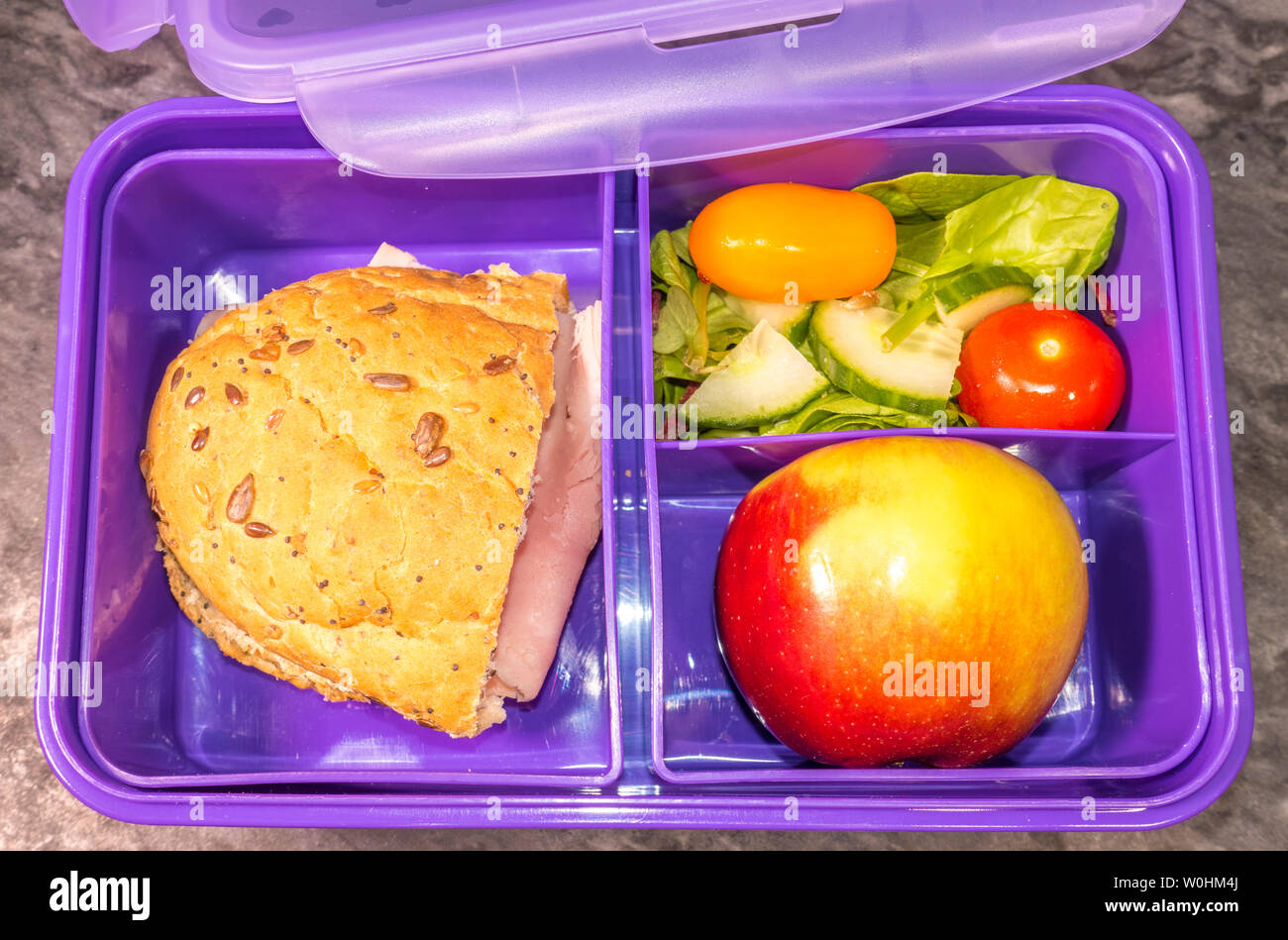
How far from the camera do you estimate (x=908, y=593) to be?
0.97 metres

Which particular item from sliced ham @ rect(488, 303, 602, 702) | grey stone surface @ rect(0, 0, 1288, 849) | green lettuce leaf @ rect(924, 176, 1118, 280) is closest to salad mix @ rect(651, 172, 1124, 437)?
green lettuce leaf @ rect(924, 176, 1118, 280)

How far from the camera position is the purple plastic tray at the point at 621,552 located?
1.08 m

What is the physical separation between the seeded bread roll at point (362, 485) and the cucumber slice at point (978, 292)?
21.3 inches

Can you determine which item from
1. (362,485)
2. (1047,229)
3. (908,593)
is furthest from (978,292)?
(362,485)

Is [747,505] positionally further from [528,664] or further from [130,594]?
[130,594]

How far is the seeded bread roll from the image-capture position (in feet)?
3.38

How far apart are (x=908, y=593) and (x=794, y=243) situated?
46 centimetres

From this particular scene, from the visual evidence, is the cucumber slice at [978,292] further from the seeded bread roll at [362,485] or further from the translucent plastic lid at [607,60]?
the seeded bread roll at [362,485]

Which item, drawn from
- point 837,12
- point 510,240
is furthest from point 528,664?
Answer: point 837,12

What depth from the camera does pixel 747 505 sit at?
1128mm

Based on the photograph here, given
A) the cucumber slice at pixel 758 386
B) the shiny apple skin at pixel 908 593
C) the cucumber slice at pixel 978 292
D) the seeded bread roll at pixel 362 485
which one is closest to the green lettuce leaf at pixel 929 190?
the cucumber slice at pixel 978 292

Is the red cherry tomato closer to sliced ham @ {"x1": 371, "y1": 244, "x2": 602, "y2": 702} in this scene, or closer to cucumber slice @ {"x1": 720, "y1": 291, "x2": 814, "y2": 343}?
cucumber slice @ {"x1": 720, "y1": 291, "x2": 814, "y2": 343}

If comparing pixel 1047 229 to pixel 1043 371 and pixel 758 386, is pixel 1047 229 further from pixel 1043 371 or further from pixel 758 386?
pixel 758 386

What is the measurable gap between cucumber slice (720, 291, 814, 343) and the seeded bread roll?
0.30m
